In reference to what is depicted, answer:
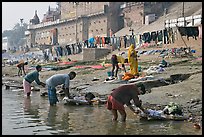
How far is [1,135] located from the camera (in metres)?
6.87

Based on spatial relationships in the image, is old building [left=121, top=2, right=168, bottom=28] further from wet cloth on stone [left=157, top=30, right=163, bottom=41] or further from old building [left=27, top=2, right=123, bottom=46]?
wet cloth on stone [left=157, top=30, right=163, bottom=41]

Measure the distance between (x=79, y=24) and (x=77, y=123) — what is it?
173 feet

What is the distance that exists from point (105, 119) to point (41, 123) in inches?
57.5

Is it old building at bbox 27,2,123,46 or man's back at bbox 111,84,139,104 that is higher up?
old building at bbox 27,2,123,46

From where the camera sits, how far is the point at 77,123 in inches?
320

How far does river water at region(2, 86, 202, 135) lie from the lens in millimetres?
7172

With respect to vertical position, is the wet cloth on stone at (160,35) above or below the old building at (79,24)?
below

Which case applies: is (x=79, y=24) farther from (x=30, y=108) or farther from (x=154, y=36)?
(x=30, y=108)

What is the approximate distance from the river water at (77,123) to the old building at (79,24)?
143ft

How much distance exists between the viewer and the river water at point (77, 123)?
717 centimetres

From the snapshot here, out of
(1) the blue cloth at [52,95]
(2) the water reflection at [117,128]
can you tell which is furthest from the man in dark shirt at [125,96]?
(1) the blue cloth at [52,95]

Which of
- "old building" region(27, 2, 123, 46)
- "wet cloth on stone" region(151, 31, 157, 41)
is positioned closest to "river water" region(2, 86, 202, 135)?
"wet cloth on stone" region(151, 31, 157, 41)

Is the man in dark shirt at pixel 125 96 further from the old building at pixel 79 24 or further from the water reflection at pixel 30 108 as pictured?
the old building at pixel 79 24

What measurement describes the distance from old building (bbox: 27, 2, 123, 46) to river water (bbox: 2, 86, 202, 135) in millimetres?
43675
